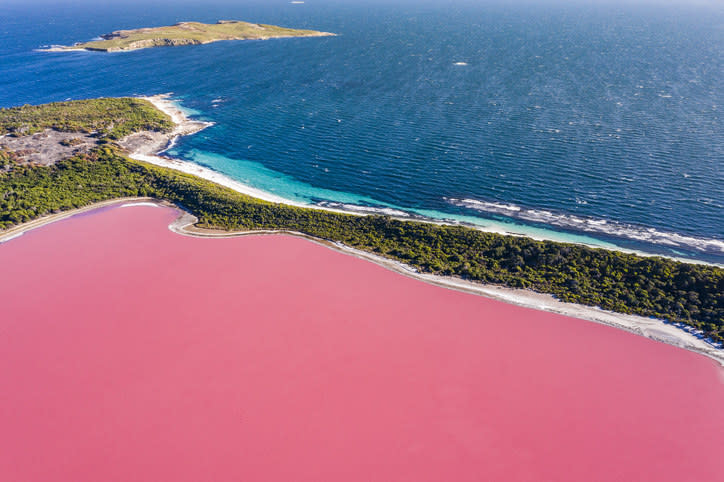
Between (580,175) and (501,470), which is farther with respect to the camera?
(580,175)

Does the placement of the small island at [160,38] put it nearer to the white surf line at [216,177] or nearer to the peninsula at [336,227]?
the white surf line at [216,177]

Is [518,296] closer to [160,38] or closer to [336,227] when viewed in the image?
[336,227]

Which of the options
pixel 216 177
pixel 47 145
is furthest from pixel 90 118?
pixel 216 177

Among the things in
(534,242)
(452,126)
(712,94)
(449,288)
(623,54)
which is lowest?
(449,288)

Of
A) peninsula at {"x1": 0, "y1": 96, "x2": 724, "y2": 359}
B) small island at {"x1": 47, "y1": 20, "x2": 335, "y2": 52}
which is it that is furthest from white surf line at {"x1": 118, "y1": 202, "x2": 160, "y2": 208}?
small island at {"x1": 47, "y1": 20, "x2": 335, "y2": 52}


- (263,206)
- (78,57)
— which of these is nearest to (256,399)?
(263,206)

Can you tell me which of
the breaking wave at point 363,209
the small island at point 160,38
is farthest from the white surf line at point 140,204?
the small island at point 160,38

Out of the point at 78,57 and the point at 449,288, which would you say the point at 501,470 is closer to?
the point at 449,288

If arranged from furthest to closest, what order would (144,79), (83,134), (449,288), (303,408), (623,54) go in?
(623,54) → (144,79) → (83,134) → (449,288) → (303,408)
